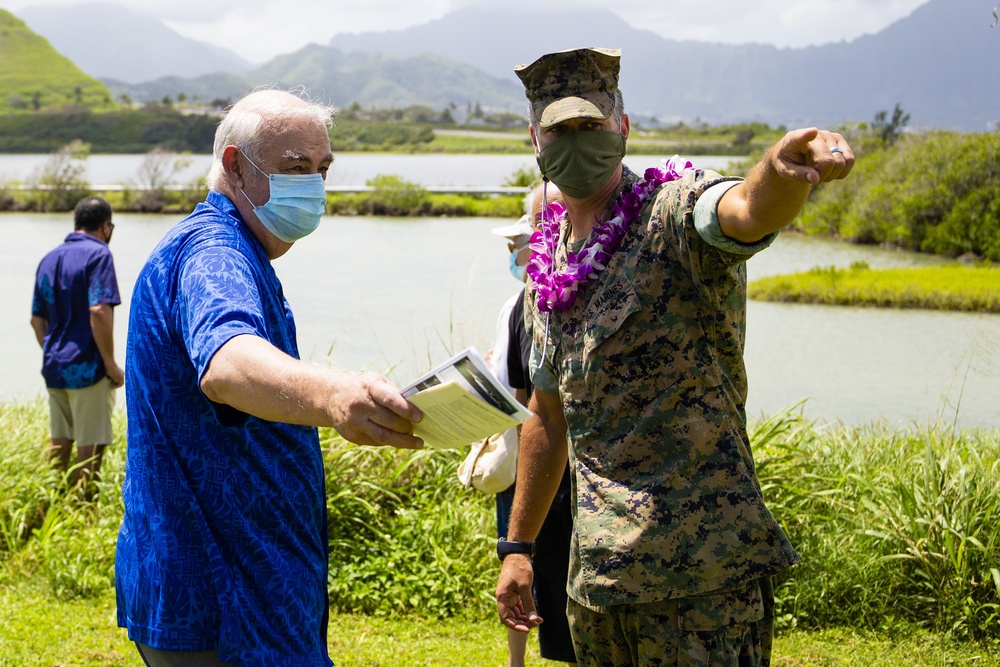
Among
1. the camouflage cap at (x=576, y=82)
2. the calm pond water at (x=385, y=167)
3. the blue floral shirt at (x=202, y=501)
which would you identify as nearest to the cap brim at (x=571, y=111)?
the camouflage cap at (x=576, y=82)

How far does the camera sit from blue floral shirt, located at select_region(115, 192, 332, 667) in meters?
2.02

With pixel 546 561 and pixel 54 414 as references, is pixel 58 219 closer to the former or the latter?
pixel 54 414

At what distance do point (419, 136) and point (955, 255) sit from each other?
65.6 meters

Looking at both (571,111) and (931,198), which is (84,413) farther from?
(931,198)

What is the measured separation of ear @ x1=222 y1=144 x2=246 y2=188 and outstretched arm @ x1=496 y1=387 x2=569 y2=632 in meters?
1.00

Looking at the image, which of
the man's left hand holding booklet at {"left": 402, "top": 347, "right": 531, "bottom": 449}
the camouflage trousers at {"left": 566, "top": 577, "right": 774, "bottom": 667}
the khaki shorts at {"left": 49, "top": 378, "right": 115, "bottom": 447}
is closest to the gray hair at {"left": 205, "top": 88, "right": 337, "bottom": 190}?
the man's left hand holding booklet at {"left": 402, "top": 347, "right": 531, "bottom": 449}

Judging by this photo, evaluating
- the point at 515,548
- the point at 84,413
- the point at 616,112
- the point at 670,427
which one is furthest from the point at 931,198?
the point at 670,427

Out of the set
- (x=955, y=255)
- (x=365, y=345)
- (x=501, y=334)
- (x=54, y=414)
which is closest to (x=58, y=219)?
(x=365, y=345)

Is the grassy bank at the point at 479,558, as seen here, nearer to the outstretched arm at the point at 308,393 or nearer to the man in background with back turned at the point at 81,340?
the man in background with back turned at the point at 81,340

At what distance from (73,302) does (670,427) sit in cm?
538

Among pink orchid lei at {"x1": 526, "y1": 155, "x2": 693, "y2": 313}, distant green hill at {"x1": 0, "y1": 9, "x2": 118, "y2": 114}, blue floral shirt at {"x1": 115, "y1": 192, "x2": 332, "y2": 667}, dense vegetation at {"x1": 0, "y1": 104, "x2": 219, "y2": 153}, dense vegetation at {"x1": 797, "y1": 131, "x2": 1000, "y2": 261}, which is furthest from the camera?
distant green hill at {"x1": 0, "y1": 9, "x2": 118, "y2": 114}

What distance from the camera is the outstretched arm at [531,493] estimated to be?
8.84 feet

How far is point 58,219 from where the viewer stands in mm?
35531

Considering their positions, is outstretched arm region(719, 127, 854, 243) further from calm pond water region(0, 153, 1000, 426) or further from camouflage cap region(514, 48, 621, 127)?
calm pond water region(0, 153, 1000, 426)
